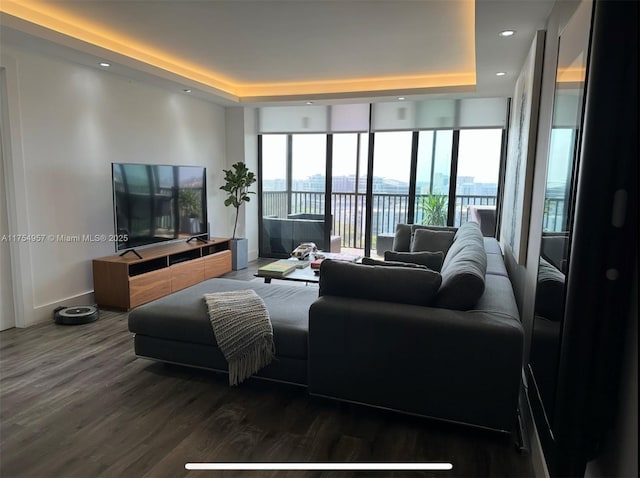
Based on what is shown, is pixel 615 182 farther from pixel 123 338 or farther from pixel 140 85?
pixel 140 85

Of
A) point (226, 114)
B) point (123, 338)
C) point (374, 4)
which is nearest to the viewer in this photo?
point (374, 4)

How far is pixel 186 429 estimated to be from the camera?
2.19 metres

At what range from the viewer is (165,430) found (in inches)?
85.7

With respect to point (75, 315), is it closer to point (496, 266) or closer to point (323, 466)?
point (323, 466)

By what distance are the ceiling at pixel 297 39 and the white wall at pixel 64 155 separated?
0.25m

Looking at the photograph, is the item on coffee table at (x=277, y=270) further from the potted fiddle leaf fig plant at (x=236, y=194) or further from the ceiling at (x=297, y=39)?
the ceiling at (x=297, y=39)

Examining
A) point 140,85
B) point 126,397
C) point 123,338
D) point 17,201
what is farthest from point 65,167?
point 126,397

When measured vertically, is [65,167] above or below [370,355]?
above

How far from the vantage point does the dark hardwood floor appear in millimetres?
1925

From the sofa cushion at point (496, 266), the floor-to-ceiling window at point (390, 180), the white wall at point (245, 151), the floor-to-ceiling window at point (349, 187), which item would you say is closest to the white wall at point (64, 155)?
the white wall at point (245, 151)

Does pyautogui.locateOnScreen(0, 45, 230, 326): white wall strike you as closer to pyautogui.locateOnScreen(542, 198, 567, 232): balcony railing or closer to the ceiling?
the ceiling

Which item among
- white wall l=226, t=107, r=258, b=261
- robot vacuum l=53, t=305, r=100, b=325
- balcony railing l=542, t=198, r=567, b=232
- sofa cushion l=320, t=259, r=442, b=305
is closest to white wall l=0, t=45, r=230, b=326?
robot vacuum l=53, t=305, r=100, b=325

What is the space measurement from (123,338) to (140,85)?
9.23 feet

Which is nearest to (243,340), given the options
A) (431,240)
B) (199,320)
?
(199,320)
